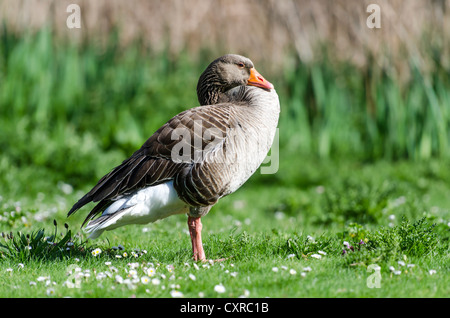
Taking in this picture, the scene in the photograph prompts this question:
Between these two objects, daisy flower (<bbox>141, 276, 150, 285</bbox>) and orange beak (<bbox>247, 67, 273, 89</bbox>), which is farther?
orange beak (<bbox>247, 67, 273, 89</bbox>)

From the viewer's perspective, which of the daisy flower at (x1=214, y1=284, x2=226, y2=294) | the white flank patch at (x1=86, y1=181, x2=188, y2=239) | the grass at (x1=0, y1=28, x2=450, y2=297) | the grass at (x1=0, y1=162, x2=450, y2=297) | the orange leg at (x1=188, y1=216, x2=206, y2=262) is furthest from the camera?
the orange leg at (x1=188, y1=216, x2=206, y2=262)

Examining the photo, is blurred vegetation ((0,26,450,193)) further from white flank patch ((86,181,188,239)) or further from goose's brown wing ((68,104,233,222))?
white flank patch ((86,181,188,239))

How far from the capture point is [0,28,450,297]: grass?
14.6 ft

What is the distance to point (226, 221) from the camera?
25.0 ft

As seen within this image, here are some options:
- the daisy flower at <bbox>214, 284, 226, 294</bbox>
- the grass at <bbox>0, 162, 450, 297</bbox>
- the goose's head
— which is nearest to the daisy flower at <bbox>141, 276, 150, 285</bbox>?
the grass at <bbox>0, 162, 450, 297</bbox>

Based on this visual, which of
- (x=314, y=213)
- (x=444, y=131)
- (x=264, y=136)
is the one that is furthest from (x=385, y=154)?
(x=264, y=136)

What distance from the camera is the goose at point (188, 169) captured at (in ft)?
15.5

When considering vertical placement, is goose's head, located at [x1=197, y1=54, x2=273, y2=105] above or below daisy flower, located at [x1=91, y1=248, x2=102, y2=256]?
above

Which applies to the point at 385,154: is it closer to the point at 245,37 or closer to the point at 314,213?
the point at 314,213

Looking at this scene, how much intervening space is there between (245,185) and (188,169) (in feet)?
19.9

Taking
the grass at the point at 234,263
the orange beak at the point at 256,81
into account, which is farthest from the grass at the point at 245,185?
the orange beak at the point at 256,81

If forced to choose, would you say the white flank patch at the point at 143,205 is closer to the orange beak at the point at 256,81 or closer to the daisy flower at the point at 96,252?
the daisy flower at the point at 96,252

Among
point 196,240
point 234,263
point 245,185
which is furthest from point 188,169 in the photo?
point 245,185

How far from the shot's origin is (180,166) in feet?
15.7
